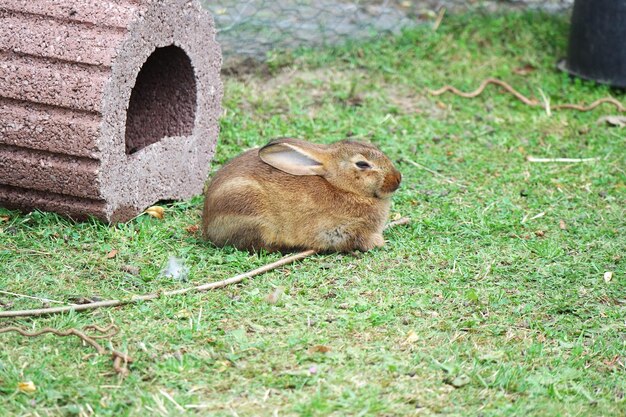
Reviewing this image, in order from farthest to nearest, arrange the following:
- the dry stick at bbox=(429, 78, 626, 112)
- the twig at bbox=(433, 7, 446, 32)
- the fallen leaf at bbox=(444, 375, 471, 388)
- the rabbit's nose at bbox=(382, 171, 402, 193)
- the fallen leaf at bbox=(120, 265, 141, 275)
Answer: the twig at bbox=(433, 7, 446, 32), the dry stick at bbox=(429, 78, 626, 112), the rabbit's nose at bbox=(382, 171, 402, 193), the fallen leaf at bbox=(120, 265, 141, 275), the fallen leaf at bbox=(444, 375, 471, 388)

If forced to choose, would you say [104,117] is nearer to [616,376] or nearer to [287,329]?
[287,329]

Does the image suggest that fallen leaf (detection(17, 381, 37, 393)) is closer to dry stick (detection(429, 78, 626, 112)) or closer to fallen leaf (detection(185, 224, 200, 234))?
fallen leaf (detection(185, 224, 200, 234))

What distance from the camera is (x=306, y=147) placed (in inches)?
193

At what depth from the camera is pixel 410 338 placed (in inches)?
157

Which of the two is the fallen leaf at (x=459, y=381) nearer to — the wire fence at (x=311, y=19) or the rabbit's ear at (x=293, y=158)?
the rabbit's ear at (x=293, y=158)

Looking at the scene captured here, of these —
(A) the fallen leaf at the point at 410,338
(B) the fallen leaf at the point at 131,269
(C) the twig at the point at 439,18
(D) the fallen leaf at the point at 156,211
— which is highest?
(C) the twig at the point at 439,18

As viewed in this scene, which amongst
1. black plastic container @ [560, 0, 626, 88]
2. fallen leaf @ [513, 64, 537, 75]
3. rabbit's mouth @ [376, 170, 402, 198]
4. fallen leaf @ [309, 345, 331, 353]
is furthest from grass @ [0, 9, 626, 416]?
fallen leaf @ [513, 64, 537, 75]

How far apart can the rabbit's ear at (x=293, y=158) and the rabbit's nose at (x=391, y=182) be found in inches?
12.3

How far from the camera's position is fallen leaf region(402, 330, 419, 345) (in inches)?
156

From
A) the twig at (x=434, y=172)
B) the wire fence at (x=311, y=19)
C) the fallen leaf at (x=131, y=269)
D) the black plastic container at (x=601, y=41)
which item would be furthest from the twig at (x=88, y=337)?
the black plastic container at (x=601, y=41)

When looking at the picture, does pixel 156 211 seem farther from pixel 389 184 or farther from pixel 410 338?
pixel 410 338

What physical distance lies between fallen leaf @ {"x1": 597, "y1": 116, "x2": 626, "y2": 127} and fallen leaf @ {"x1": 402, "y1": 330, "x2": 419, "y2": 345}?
3446mm

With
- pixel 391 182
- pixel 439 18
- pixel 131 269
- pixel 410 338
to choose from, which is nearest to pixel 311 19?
pixel 439 18

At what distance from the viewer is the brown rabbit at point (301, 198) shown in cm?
471
